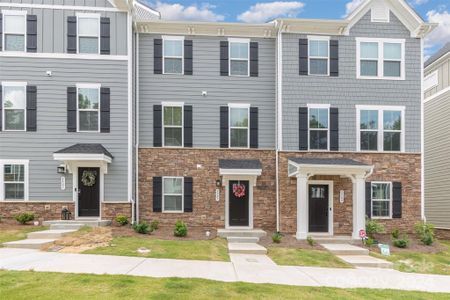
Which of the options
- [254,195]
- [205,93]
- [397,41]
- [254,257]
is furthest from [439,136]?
[254,257]

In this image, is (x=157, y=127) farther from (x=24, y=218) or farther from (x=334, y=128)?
(x=334, y=128)

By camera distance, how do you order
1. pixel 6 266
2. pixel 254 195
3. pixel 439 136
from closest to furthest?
pixel 6 266 < pixel 254 195 < pixel 439 136

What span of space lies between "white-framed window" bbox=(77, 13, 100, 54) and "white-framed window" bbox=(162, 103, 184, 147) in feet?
10.9

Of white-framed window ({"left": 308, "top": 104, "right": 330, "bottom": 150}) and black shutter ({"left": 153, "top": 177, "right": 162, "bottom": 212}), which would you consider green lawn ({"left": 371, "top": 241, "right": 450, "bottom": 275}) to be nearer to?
white-framed window ({"left": 308, "top": 104, "right": 330, "bottom": 150})

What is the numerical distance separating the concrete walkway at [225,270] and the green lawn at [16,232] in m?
1.51

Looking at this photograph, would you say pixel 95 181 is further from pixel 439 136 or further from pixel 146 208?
pixel 439 136

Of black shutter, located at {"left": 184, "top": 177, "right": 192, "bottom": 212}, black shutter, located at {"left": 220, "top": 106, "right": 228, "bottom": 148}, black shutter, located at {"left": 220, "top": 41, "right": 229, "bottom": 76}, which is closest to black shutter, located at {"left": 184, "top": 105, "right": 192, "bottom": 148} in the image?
black shutter, located at {"left": 220, "top": 106, "right": 228, "bottom": 148}

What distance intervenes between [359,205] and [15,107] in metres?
13.0

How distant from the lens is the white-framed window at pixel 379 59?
1520 cm

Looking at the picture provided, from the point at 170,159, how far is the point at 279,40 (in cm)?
627

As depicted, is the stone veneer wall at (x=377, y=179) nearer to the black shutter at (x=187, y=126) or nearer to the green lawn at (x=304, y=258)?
the green lawn at (x=304, y=258)

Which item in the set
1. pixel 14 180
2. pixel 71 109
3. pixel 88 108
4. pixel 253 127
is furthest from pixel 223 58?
pixel 14 180

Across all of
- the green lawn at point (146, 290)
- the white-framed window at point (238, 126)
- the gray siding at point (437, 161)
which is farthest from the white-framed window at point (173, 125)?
the gray siding at point (437, 161)

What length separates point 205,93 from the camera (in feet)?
49.8
